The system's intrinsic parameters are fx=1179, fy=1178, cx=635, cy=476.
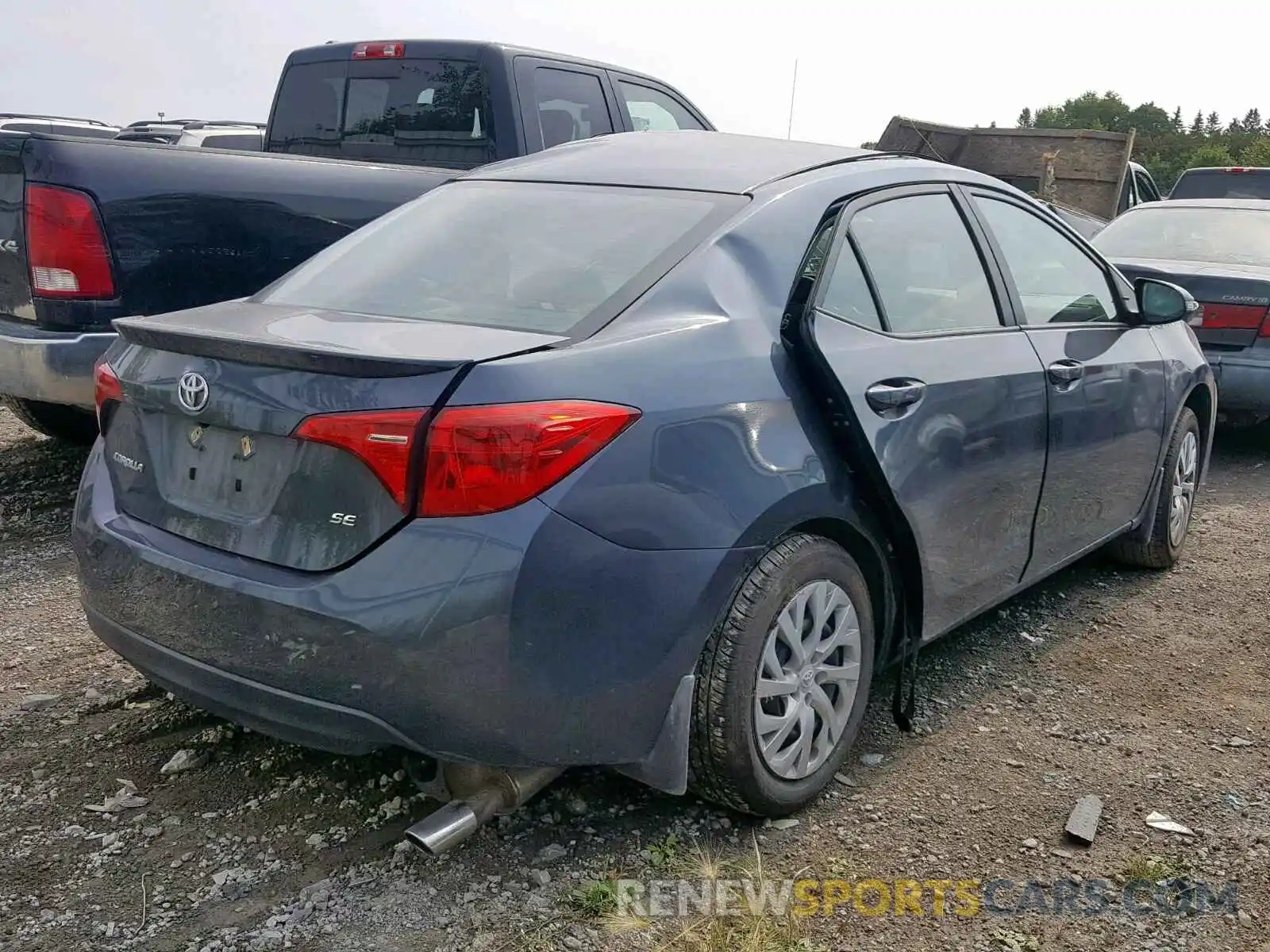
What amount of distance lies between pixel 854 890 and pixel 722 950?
1.29ft

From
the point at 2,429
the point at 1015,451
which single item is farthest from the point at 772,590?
the point at 2,429

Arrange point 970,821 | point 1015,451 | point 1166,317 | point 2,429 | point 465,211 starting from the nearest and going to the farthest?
point 970,821, point 465,211, point 1015,451, point 1166,317, point 2,429

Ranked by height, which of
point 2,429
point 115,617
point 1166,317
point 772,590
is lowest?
point 2,429

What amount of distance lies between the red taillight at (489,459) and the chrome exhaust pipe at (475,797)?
60 cm

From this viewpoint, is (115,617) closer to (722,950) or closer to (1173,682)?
(722,950)

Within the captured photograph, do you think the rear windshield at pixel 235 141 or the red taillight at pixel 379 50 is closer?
the red taillight at pixel 379 50

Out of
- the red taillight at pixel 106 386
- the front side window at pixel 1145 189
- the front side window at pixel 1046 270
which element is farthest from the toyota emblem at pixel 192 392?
the front side window at pixel 1145 189

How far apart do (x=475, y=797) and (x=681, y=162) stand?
1849 mm

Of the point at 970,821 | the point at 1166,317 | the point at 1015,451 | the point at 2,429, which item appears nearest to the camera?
the point at 970,821

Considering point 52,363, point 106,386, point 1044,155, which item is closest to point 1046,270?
point 106,386

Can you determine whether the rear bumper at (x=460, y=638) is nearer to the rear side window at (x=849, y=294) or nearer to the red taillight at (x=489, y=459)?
the red taillight at (x=489, y=459)

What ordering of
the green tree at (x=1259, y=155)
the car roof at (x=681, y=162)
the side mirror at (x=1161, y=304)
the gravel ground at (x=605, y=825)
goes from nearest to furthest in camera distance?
1. the gravel ground at (x=605, y=825)
2. the car roof at (x=681, y=162)
3. the side mirror at (x=1161, y=304)
4. the green tree at (x=1259, y=155)

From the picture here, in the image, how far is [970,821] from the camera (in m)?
2.93

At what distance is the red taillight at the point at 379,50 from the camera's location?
20.7ft
